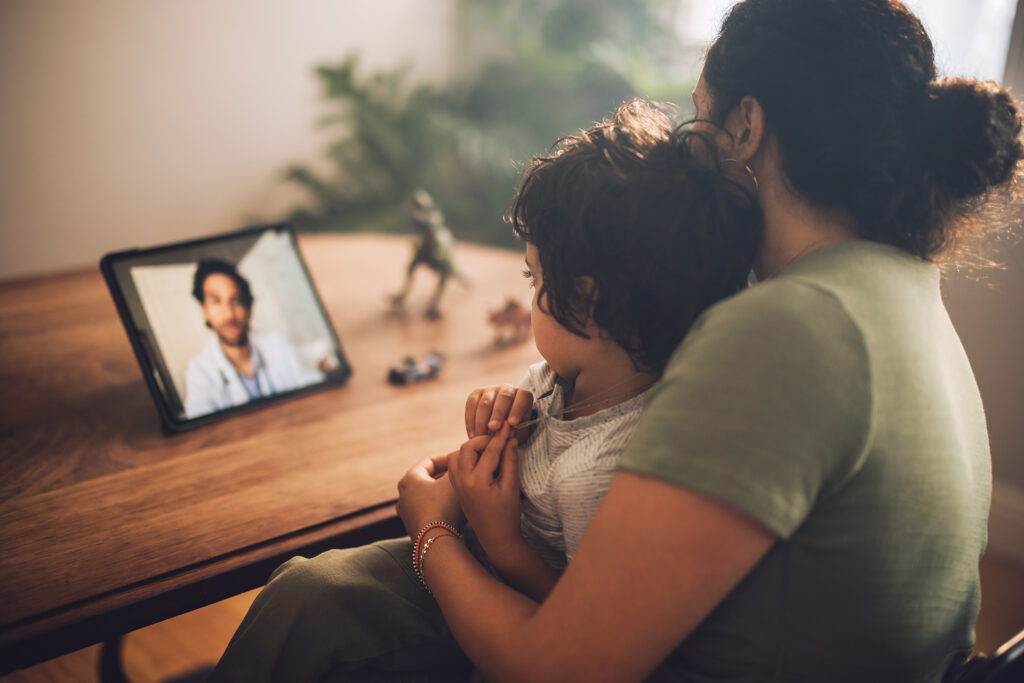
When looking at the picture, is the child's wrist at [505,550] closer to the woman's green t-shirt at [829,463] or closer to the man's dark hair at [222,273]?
the woman's green t-shirt at [829,463]

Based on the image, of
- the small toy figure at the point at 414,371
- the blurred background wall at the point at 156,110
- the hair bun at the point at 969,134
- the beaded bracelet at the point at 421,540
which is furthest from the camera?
the blurred background wall at the point at 156,110

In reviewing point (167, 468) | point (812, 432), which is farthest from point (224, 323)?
point (812, 432)

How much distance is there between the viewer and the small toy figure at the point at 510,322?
148 cm

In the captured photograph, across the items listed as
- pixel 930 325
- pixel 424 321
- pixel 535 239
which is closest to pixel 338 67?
pixel 424 321

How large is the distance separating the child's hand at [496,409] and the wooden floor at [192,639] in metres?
1.16

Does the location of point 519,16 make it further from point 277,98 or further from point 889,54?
point 889,54

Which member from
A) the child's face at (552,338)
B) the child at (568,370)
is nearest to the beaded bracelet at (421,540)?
the child at (568,370)

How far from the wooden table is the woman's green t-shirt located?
0.50 meters

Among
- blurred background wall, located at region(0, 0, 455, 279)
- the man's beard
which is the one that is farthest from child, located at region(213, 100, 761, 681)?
blurred background wall, located at region(0, 0, 455, 279)

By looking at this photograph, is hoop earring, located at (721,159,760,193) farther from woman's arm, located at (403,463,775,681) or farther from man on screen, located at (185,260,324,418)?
man on screen, located at (185,260,324,418)

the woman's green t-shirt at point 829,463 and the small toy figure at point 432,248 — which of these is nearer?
the woman's green t-shirt at point 829,463

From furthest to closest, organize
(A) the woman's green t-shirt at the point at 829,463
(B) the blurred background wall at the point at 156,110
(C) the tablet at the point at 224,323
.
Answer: (B) the blurred background wall at the point at 156,110 < (C) the tablet at the point at 224,323 < (A) the woman's green t-shirt at the point at 829,463

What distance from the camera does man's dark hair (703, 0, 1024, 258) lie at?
74 centimetres

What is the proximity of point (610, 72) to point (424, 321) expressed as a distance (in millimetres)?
3112
